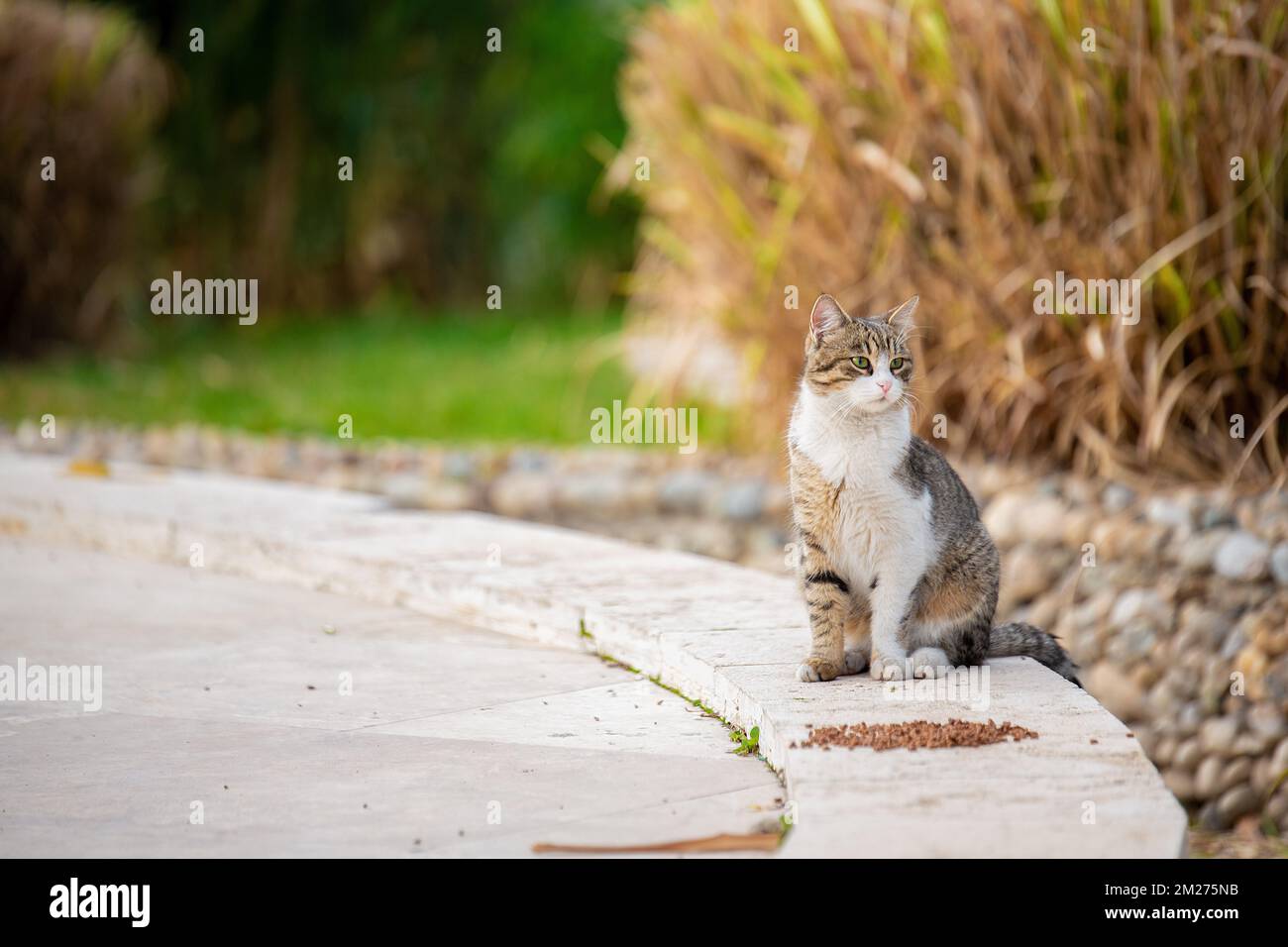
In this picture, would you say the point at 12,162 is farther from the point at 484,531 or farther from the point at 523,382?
the point at 484,531

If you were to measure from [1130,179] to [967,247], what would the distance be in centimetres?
63

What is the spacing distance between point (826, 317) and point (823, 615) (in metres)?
0.68

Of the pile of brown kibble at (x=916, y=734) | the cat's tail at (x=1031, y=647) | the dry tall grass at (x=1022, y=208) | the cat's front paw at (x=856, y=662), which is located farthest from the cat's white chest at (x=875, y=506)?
the dry tall grass at (x=1022, y=208)

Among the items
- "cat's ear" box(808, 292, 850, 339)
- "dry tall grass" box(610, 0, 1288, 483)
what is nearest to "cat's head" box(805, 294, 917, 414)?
"cat's ear" box(808, 292, 850, 339)

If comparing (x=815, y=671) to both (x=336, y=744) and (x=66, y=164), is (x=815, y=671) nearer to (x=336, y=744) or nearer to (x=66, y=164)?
(x=336, y=744)

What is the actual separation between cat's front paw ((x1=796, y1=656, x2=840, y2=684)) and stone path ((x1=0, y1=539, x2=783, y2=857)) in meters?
0.21

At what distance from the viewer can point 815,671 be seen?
3307 millimetres

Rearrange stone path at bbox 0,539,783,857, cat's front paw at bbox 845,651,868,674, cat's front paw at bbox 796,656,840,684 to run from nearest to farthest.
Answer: stone path at bbox 0,539,783,857 → cat's front paw at bbox 796,656,840,684 → cat's front paw at bbox 845,651,868,674

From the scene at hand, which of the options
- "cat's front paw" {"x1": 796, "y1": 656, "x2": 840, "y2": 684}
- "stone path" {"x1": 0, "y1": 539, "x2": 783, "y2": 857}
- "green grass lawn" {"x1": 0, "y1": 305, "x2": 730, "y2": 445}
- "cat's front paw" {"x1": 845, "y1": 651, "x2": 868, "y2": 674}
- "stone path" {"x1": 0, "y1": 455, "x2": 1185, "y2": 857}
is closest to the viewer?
"stone path" {"x1": 0, "y1": 455, "x2": 1185, "y2": 857}

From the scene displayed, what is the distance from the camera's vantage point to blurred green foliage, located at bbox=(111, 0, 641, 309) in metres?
12.1

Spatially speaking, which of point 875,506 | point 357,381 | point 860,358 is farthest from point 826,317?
point 357,381

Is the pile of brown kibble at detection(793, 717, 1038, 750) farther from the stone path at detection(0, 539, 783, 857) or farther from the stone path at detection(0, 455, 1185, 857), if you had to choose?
the stone path at detection(0, 539, 783, 857)

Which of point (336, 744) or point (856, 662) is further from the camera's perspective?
point (856, 662)
